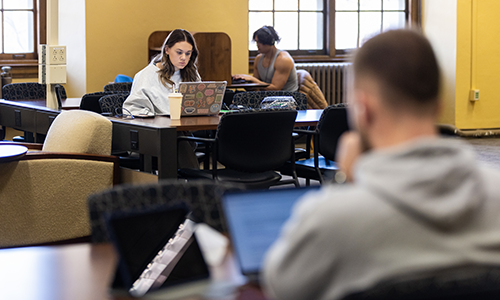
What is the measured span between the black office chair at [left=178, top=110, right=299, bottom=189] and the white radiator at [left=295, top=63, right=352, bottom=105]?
556 cm

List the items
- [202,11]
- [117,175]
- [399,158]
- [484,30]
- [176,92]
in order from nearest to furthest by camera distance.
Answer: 1. [399,158]
2. [117,175]
3. [176,92]
4. [202,11]
5. [484,30]

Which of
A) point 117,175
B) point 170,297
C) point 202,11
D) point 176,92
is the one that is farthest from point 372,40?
point 202,11

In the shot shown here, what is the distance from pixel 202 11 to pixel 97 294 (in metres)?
7.06

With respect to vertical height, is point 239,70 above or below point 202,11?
below

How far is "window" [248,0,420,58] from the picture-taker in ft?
29.7

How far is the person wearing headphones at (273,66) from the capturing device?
21.7ft

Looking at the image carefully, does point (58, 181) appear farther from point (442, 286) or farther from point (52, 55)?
point (442, 286)

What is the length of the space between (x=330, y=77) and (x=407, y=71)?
28.2 feet

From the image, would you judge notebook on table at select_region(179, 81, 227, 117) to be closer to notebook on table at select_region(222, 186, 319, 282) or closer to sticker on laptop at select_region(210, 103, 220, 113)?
sticker on laptop at select_region(210, 103, 220, 113)

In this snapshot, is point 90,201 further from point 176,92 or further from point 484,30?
point 484,30

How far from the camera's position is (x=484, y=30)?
888cm

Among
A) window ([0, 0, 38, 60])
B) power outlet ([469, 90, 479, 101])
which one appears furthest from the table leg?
power outlet ([469, 90, 479, 101])

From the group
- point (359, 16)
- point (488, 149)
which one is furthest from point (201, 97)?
point (359, 16)

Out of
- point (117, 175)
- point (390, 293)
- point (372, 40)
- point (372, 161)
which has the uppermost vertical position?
point (372, 40)
